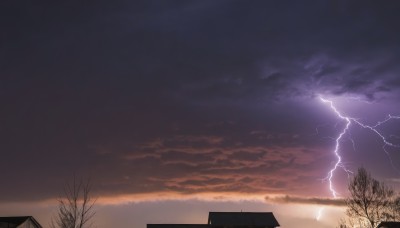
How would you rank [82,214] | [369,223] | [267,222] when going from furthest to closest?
[267,222] → [369,223] → [82,214]

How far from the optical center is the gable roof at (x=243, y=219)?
68312 mm

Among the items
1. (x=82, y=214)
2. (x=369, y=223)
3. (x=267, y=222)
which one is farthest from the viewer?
(x=267, y=222)

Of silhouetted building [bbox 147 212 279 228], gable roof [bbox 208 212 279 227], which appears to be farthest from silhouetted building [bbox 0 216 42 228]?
gable roof [bbox 208 212 279 227]

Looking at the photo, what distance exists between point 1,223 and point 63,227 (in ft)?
54.4

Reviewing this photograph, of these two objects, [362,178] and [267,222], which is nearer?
[362,178]

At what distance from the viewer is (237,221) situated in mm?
68500

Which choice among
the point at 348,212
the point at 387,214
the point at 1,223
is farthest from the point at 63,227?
the point at 387,214

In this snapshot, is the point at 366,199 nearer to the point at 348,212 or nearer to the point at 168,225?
the point at 348,212

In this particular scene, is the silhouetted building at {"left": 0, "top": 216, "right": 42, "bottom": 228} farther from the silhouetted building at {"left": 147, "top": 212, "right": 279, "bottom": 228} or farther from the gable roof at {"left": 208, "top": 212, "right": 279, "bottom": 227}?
the gable roof at {"left": 208, "top": 212, "right": 279, "bottom": 227}

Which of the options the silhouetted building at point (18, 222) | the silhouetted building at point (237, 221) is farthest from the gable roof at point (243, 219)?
the silhouetted building at point (18, 222)

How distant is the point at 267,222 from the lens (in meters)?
68.6

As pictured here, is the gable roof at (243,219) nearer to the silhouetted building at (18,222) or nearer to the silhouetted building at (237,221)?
the silhouetted building at (237,221)

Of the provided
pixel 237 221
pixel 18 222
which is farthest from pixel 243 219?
pixel 18 222

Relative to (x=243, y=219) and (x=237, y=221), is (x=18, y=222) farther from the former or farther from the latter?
(x=243, y=219)
